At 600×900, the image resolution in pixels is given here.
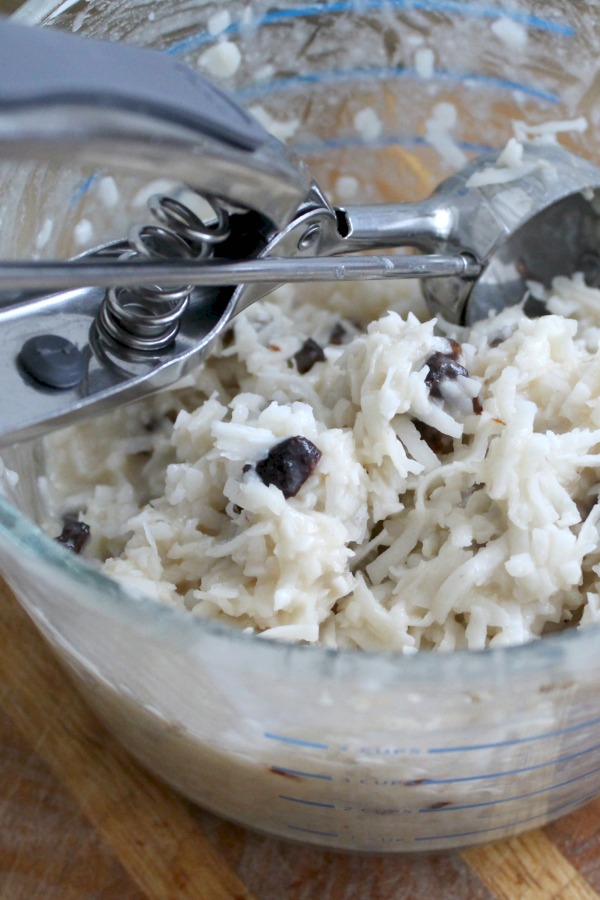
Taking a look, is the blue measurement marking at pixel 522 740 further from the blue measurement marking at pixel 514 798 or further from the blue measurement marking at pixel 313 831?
the blue measurement marking at pixel 313 831

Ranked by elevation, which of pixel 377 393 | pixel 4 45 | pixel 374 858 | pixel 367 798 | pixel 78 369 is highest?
pixel 4 45

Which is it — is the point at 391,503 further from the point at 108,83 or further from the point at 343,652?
the point at 108,83

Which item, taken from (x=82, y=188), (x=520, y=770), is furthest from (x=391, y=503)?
(x=82, y=188)

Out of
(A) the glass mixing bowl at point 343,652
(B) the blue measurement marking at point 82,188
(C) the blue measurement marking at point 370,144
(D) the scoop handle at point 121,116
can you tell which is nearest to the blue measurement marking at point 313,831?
(A) the glass mixing bowl at point 343,652

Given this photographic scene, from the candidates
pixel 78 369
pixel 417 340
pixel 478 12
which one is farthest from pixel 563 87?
pixel 78 369

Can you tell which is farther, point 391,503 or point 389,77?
point 389,77

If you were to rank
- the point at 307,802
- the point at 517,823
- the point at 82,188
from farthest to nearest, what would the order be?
the point at 82,188 → the point at 517,823 → the point at 307,802

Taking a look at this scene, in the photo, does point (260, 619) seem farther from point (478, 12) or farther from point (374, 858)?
point (478, 12)
